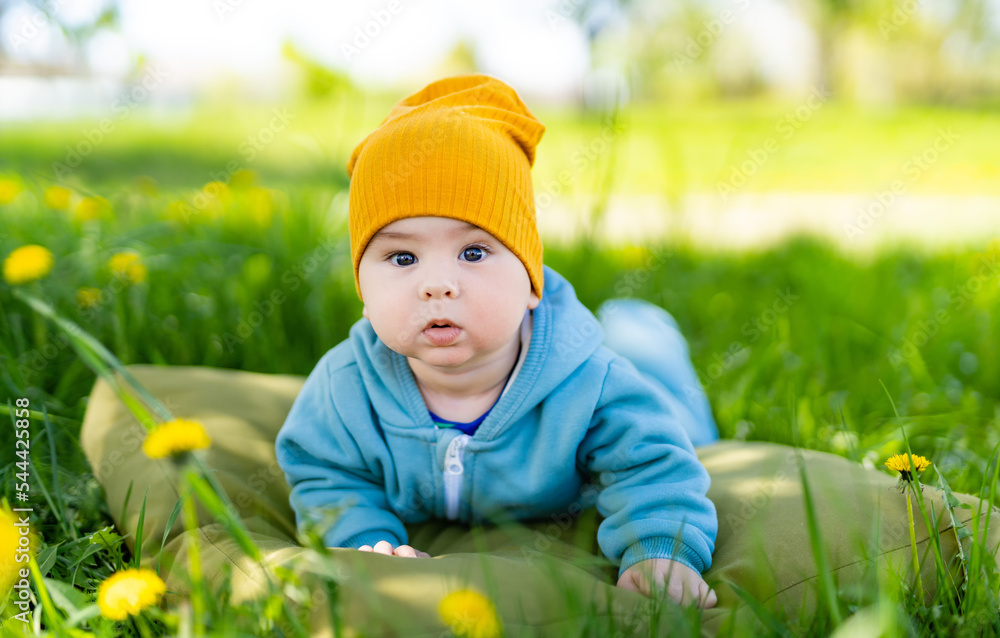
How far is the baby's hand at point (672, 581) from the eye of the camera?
51.6 inches

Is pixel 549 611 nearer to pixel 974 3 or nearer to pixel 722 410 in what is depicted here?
pixel 722 410

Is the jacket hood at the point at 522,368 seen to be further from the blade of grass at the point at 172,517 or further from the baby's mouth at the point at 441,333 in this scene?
the blade of grass at the point at 172,517

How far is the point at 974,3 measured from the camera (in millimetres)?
11906

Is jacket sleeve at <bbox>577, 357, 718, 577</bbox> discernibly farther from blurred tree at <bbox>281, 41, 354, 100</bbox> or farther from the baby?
blurred tree at <bbox>281, 41, 354, 100</bbox>

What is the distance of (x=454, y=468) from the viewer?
5.09 ft

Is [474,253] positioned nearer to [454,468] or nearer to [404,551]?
[454,468]

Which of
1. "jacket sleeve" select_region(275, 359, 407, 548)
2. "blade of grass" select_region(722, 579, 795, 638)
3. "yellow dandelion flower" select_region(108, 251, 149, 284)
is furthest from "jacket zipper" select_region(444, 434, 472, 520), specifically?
"yellow dandelion flower" select_region(108, 251, 149, 284)

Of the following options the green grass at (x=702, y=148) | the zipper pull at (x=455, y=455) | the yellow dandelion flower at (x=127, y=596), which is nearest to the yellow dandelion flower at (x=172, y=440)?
the yellow dandelion flower at (x=127, y=596)

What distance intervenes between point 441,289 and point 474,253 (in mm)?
118

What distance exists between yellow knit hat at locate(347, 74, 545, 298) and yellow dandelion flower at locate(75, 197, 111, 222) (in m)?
1.30

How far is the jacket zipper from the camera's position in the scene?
5.05 feet

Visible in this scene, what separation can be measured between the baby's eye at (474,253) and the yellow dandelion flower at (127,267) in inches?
47.3

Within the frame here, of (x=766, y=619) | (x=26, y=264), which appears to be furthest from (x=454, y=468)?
(x=26, y=264)

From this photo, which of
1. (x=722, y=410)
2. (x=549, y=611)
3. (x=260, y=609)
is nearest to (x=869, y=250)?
(x=722, y=410)
